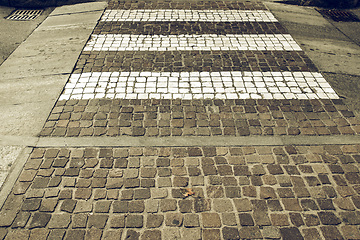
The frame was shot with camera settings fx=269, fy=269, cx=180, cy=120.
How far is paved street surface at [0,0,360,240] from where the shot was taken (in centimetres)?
380

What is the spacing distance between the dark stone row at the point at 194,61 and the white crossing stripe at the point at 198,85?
0.73ft

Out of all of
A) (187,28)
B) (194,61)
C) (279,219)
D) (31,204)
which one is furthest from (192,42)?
(31,204)

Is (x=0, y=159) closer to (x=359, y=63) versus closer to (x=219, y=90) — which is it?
(x=219, y=90)

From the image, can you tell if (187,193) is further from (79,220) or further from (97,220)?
(79,220)

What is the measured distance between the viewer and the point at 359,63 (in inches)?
277

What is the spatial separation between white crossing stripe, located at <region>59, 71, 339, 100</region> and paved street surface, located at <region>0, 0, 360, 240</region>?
0.02m

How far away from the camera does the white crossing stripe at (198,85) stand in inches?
231

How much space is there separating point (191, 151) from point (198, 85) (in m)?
1.94

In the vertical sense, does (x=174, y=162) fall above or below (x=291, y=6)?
below

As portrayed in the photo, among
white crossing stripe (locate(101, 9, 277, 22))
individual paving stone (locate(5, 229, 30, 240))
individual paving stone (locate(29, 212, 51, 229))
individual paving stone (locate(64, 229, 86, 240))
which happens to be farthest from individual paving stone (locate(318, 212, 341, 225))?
white crossing stripe (locate(101, 9, 277, 22))

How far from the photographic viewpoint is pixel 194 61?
6863mm

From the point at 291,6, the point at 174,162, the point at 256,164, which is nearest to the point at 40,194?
the point at 174,162

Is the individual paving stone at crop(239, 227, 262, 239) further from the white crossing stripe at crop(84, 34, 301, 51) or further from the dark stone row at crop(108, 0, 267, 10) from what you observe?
the dark stone row at crop(108, 0, 267, 10)

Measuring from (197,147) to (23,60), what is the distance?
5.24 metres
